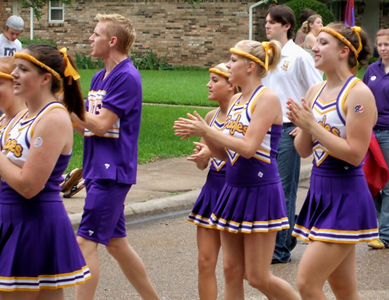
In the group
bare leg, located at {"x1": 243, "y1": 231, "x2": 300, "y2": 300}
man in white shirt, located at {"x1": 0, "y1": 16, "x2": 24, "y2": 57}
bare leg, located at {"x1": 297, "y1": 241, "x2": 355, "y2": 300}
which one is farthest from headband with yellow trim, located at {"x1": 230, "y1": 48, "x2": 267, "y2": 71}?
man in white shirt, located at {"x1": 0, "y1": 16, "x2": 24, "y2": 57}

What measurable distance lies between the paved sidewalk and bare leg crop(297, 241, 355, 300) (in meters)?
4.10

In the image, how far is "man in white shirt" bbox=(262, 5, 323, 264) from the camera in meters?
6.46

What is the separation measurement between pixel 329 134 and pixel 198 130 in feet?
2.49

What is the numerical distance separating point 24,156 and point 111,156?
4.10 feet

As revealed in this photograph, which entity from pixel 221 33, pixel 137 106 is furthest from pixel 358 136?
pixel 221 33

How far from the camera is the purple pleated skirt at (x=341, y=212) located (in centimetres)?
418

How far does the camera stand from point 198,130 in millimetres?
4262

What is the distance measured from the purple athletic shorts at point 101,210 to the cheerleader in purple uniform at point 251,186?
0.66m

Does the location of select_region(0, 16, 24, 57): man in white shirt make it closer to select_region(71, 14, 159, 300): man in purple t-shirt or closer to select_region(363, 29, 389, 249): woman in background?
select_region(363, 29, 389, 249): woman in background

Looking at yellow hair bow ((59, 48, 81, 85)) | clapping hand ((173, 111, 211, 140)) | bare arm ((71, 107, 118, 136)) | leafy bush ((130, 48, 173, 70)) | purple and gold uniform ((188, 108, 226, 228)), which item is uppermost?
yellow hair bow ((59, 48, 81, 85))

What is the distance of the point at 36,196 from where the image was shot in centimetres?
368

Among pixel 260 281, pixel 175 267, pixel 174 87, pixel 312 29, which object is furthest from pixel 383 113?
pixel 174 87

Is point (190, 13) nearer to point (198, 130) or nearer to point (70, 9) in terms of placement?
point (70, 9)

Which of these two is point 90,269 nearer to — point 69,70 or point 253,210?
point 253,210
